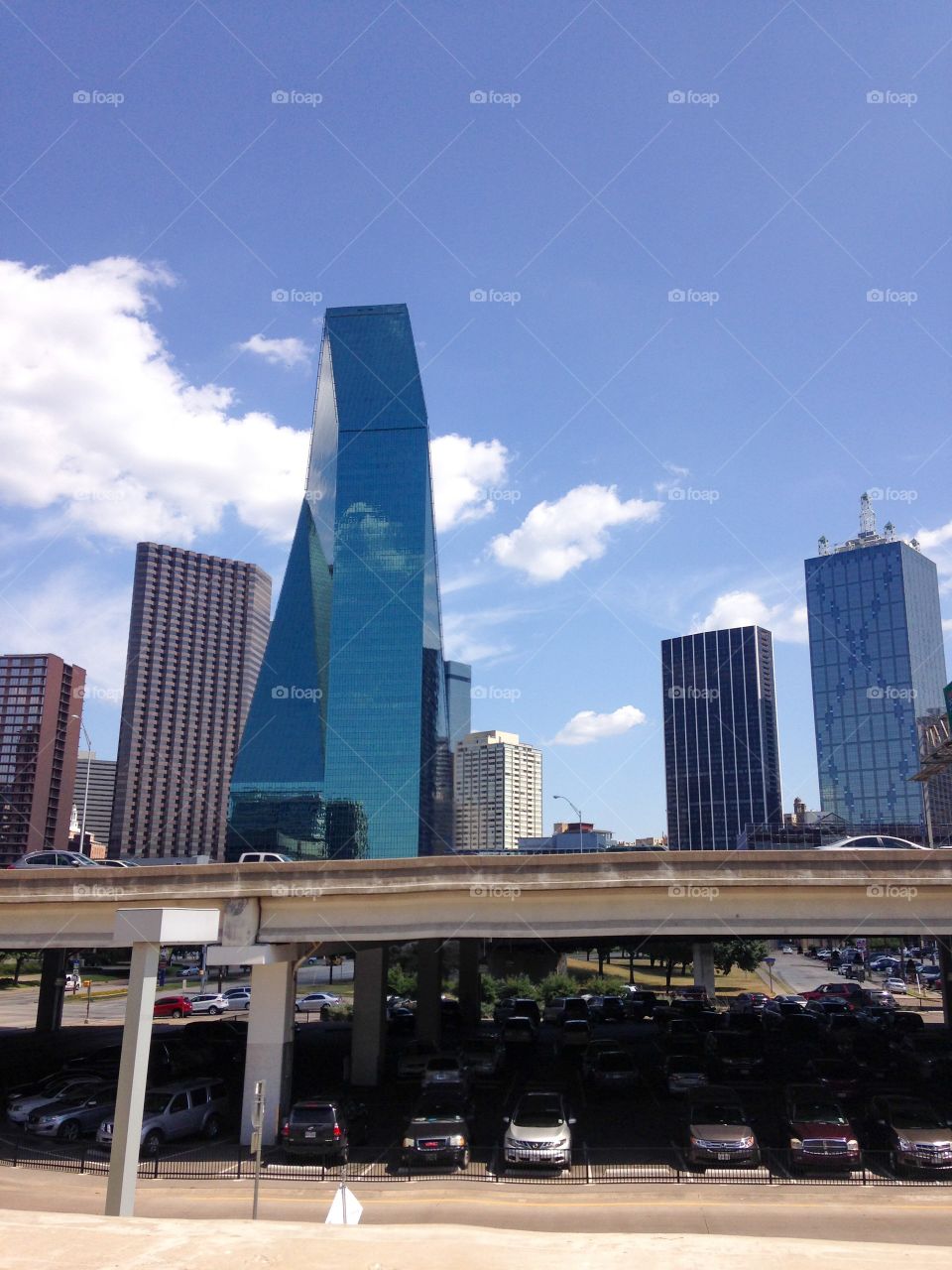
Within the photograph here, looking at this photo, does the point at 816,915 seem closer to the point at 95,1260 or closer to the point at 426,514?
the point at 95,1260

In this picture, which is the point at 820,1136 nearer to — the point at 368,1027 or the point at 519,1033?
the point at 368,1027

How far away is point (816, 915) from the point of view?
2447 centimetres

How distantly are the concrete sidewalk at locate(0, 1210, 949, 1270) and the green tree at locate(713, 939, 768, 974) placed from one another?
78.4m

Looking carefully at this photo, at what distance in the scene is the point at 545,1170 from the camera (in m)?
21.2

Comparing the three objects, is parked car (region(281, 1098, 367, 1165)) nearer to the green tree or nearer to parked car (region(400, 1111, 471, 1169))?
parked car (region(400, 1111, 471, 1169))

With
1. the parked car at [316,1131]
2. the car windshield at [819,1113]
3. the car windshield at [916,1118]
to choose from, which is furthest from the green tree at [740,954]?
the parked car at [316,1131]

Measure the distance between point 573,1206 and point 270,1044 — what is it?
30.8ft

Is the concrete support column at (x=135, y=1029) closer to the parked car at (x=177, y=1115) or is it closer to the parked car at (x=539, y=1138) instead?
the parked car at (x=539, y=1138)

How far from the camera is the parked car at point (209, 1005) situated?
2497 inches

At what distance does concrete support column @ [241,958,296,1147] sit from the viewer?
24125 millimetres

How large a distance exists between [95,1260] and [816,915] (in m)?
19.5

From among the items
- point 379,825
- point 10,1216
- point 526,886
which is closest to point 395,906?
point 526,886

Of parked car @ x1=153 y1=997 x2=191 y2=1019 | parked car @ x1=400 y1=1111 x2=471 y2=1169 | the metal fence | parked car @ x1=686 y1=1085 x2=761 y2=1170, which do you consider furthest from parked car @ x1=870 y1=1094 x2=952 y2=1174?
parked car @ x1=153 y1=997 x2=191 y2=1019

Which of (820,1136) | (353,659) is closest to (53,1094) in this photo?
(820,1136)
